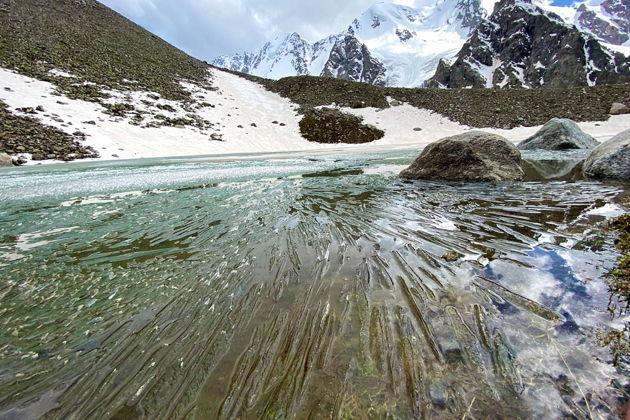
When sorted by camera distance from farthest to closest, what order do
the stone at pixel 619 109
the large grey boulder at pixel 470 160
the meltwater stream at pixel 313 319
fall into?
the stone at pixel 619 109 → the large grey boulder at pixel 470 160 → the meltwater stream at pixel 313 319

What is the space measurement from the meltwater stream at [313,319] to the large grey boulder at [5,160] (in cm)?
2194

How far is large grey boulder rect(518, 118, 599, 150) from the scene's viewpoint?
60.5ft

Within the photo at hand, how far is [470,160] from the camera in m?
9.33

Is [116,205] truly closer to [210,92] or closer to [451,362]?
[451,362]

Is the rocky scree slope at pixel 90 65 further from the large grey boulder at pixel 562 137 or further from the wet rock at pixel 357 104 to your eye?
the large grey boulder at pixel 562 137

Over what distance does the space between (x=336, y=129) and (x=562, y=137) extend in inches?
1150

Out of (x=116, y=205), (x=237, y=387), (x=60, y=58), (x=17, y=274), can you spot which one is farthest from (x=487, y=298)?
(x=60, y=58)

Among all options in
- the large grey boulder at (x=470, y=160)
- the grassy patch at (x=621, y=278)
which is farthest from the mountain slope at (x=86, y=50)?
the grassy patch at (x=621, y=278)

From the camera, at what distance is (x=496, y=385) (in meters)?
1.70

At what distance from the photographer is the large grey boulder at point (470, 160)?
9.05m

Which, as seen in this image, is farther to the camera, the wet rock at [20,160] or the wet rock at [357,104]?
the wet rock at [357,104]

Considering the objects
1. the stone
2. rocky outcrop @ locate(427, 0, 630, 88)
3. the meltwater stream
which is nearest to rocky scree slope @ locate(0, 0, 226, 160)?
the meltwater stream

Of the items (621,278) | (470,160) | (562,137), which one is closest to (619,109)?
(562,137)

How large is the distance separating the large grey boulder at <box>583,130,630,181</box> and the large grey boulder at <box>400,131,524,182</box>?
1856 mm
